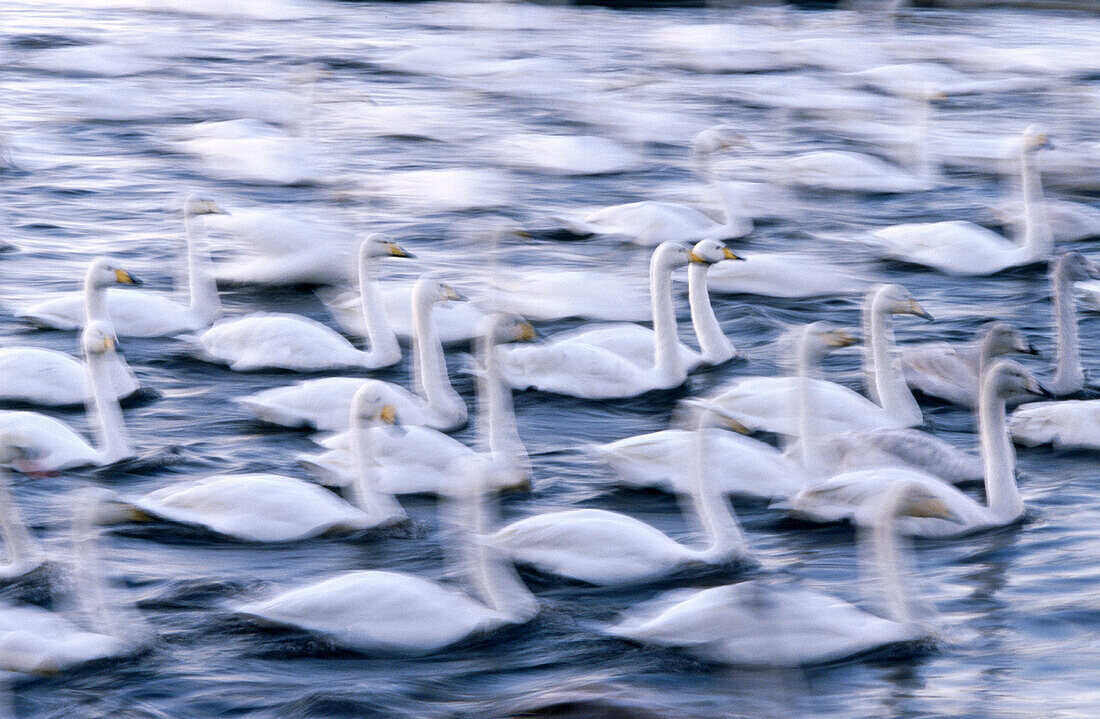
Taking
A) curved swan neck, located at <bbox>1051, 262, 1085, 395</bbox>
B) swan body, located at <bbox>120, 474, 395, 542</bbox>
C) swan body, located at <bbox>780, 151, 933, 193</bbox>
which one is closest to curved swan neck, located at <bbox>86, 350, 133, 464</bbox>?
swan body, located at <bbox>120, 474, 395, 542</bbox>

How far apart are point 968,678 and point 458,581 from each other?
6.72 feet

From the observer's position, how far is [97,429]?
8039 millimetres

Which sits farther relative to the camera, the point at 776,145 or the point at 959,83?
the point at 959,83

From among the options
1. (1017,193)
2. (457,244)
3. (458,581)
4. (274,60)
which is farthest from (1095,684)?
(274,60)

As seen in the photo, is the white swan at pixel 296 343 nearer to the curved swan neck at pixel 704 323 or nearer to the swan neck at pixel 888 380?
the curved swan neck at pixel 704 323

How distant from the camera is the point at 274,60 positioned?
825 inches

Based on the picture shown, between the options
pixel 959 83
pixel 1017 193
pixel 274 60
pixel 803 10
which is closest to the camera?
pixel 1017 193

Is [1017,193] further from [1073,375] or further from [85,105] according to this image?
[85,105]

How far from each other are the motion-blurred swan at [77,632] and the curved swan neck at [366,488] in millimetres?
1197

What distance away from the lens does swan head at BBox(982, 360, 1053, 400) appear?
747 cm

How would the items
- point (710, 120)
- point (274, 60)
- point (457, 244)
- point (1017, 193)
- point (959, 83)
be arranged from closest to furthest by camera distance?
point (457, 244) → point (1017, 193) → point (710, 120) → point (959, 83) → point (274, 60)

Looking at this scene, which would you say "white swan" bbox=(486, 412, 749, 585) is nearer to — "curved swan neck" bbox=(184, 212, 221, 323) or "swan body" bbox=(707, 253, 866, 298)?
"curved swan neck" bbox=(184, 212, 221, 323)

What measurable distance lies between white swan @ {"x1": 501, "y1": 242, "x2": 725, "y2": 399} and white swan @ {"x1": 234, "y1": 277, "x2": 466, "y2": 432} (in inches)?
15.6

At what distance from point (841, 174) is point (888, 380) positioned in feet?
17.3
